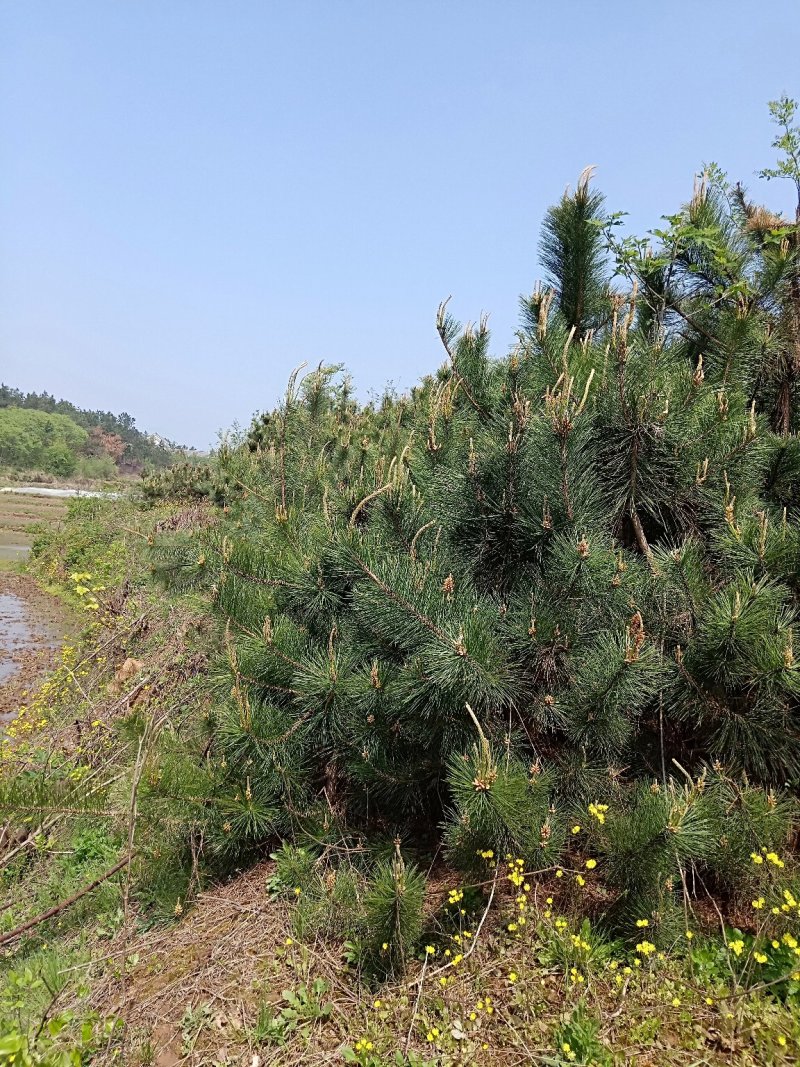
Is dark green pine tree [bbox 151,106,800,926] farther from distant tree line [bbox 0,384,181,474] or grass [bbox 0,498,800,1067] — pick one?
distant tree line [bbox 0,384,181,474]

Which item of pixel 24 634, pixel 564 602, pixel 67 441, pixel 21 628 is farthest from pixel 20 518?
pixel 67 441

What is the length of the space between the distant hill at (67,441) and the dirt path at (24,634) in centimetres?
1893

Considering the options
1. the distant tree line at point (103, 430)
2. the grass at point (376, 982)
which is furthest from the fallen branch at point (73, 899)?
the distant tree line at point (103, 430)

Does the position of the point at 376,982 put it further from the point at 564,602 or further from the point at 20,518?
the point at 20,518

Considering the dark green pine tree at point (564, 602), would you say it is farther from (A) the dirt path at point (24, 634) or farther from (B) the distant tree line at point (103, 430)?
(B) the distant tree line at point (103, 430)

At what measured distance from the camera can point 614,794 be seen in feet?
7.40

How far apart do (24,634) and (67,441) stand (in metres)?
59.0

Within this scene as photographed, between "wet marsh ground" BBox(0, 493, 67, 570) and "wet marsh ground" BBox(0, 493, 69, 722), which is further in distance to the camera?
"wet marsh ground" BBox(0, 493, 67, 570)

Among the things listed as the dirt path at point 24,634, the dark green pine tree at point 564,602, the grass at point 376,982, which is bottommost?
the dirt path at point 24,634

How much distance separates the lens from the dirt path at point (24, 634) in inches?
317

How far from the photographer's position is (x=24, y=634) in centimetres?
1084

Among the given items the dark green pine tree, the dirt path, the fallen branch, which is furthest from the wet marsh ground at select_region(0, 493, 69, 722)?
the dark green pine tree

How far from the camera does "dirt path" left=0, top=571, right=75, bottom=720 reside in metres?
8.06

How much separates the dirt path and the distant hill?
1893cm
